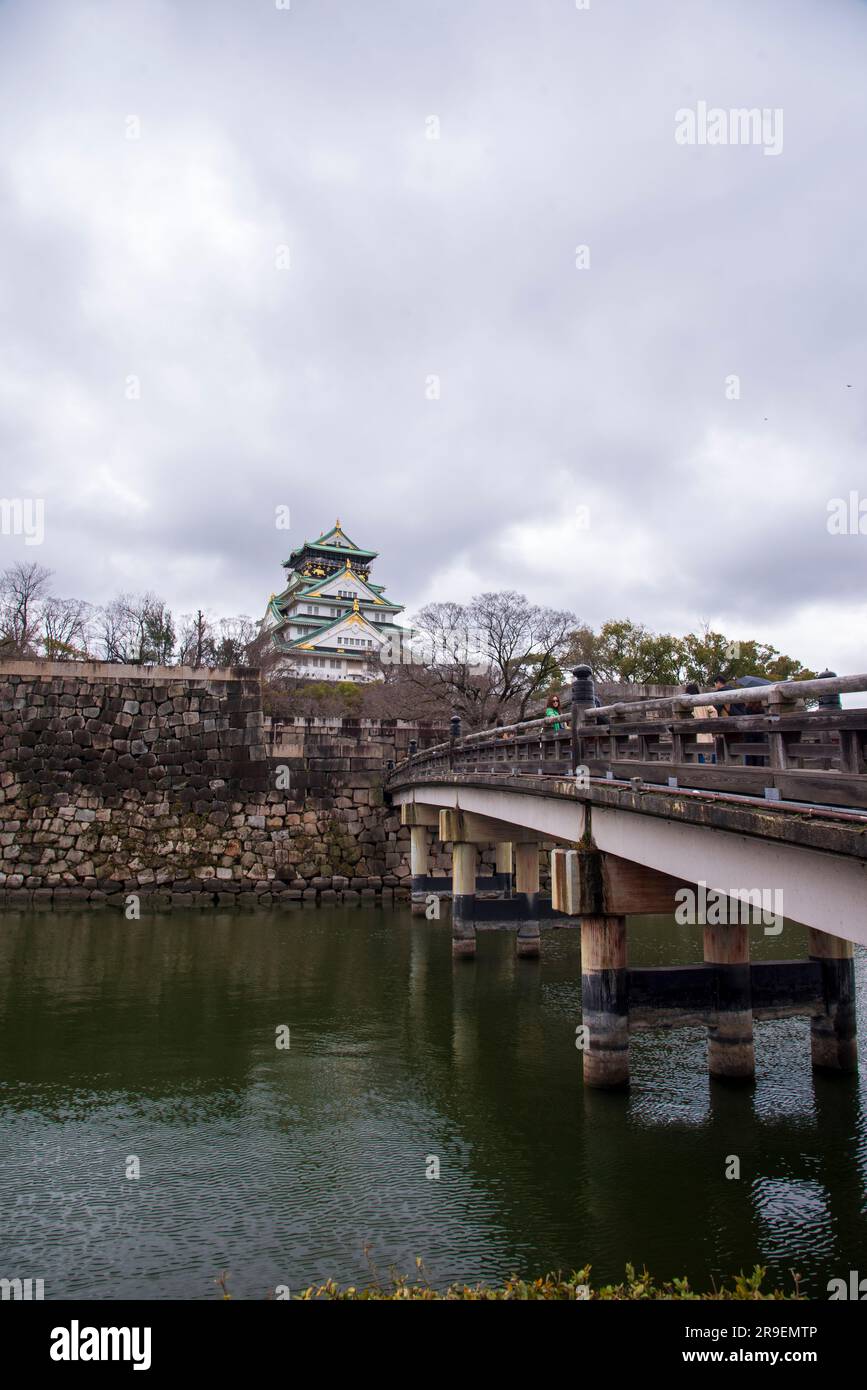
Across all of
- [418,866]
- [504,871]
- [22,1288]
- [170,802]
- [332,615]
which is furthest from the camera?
[332,615]

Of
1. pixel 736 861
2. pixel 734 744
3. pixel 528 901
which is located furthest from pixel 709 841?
pixel 528 901

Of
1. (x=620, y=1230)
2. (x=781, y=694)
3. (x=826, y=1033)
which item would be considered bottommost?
(x=620, y=1230)

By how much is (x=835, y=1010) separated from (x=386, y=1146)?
5643 millimetres

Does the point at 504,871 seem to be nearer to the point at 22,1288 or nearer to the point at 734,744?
the point at 734,744

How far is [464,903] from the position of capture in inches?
809

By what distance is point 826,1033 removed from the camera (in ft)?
36.7

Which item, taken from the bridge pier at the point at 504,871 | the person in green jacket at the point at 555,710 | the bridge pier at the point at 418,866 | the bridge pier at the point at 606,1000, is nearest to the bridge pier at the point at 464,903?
the bridge pier at the point at 504,871

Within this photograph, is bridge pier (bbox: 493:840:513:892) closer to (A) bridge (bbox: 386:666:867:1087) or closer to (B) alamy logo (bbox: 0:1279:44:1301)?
(A) bridge (bbox: 386:666:867:1087)

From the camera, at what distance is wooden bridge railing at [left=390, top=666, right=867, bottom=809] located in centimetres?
582

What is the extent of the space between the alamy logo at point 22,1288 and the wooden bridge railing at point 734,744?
21.3 ft
